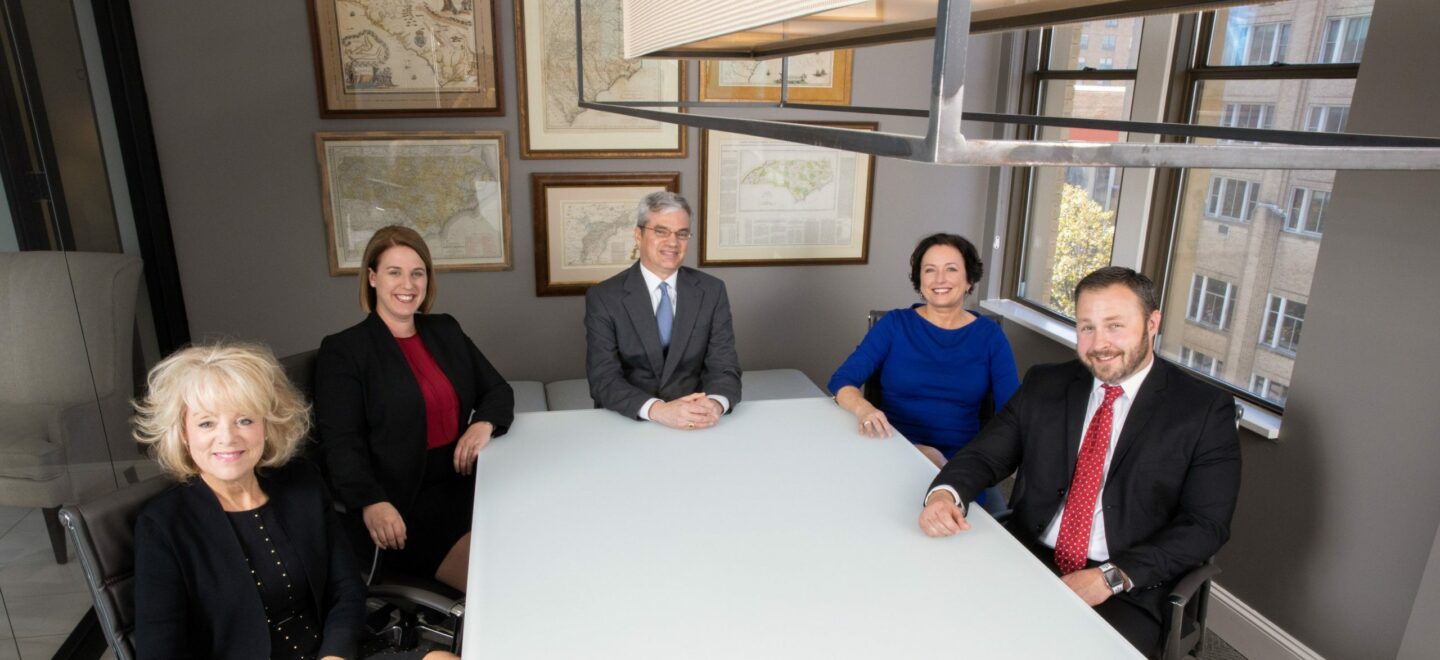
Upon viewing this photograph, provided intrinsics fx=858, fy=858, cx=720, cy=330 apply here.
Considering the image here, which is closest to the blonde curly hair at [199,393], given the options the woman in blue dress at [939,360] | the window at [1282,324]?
the woman in blue dress at [939,360]

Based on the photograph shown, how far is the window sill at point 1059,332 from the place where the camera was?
2.59m

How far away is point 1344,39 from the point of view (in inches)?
97.6

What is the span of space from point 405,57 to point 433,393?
1735mm

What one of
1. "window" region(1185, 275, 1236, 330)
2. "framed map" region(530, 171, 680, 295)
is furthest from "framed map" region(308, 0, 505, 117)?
"window" region(1185, 275, 1236, 330)

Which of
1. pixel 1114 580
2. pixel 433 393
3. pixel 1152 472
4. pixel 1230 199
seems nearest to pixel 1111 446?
pixel 1152 472

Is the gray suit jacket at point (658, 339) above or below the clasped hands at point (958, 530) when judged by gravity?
above

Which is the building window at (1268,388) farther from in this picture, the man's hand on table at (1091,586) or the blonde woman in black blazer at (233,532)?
the blonde woman in black blazer at (233,532)

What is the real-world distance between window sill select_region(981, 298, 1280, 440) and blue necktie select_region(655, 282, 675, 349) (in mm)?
1287

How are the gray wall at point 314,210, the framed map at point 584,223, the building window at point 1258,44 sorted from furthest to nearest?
the framed map at point 584,223
the gray wall at point 314,210
the building window at point 1258,44

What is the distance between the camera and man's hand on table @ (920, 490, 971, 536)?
1.83 m

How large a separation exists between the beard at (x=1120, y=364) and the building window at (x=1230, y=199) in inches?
45.8

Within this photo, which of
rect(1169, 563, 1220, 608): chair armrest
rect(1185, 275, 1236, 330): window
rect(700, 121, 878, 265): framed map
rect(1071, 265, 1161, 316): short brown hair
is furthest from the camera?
rect(700, 121, 878, 265): framed map

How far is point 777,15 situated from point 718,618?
106cm

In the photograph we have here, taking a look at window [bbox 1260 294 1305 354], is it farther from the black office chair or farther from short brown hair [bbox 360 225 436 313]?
short brown hair [bbox 360 225 436 313]
